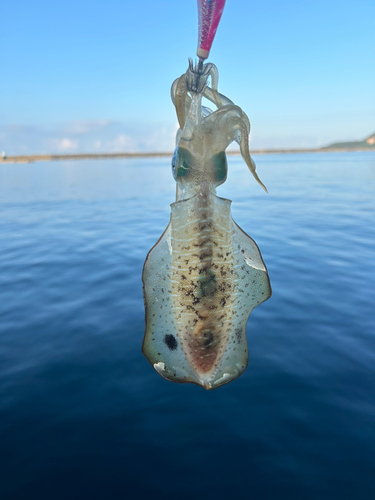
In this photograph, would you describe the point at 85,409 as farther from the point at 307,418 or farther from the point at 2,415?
the point at 307,418

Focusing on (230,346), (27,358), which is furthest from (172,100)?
(27,358)

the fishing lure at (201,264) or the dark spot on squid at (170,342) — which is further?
the dark spot on squid at (170,342)

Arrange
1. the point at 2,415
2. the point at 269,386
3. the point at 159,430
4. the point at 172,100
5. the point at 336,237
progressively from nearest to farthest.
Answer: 1. the point at 172,100
2. the point at 159,430
3. the point at 2,415
4. the point at 269,386
5. the point at 336,237

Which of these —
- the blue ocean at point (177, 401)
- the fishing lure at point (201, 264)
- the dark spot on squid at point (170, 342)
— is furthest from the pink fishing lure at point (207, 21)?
the blue ocean at point (177, 401)

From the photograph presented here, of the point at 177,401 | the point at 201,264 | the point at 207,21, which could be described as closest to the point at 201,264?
the point at 201,264

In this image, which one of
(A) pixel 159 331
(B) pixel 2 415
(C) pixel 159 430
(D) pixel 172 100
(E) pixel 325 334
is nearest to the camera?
(D) pixel 172 100

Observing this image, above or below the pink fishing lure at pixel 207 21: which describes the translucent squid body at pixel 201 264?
below

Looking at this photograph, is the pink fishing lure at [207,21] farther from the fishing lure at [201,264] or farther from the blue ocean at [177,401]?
the blue ocean at [177,401]

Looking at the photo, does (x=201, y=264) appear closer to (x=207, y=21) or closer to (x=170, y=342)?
(x=170, y=342)
